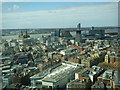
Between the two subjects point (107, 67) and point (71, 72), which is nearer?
point (71, 72)

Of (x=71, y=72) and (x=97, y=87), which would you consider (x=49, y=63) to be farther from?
(x=97, y=87)

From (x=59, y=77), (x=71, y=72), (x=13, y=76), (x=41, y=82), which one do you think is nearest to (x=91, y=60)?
(x=71, y=72)

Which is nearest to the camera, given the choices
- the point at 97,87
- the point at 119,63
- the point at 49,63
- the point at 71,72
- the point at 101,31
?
the point at 97,87

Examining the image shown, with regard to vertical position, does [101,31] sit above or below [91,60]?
above

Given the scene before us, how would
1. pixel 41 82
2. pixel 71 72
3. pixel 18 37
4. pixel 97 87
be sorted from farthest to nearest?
pixel 18 37, pixel 71 72, pixel 41 82, pixel 97 87

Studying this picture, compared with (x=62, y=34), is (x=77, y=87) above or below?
below

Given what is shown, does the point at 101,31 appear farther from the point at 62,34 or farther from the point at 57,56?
the point at 57,56

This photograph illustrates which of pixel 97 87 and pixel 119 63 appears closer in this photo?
pixel 97 87

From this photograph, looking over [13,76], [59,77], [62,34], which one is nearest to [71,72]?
[59,77]

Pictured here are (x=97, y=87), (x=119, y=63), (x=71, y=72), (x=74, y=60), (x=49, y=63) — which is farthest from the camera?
(x=74, y=60)
